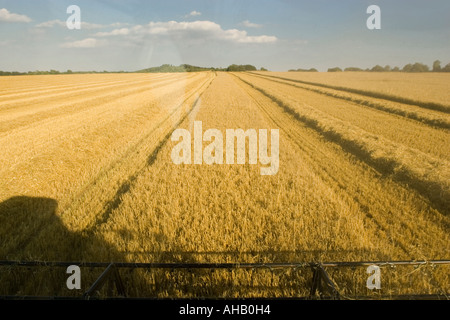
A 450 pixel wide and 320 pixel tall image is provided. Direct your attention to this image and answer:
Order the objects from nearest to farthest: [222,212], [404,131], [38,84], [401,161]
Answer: [222,212], [401,161], [404,131], [38,84]

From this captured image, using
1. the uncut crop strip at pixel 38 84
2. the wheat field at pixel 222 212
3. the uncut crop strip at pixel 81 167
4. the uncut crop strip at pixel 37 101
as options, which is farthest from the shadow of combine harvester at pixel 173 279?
the uncut crop strip at pixel 38 84

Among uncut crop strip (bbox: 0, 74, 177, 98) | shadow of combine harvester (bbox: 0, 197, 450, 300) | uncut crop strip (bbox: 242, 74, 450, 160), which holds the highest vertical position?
uncut crop strip (bbox: 0, 74, 177, 98)

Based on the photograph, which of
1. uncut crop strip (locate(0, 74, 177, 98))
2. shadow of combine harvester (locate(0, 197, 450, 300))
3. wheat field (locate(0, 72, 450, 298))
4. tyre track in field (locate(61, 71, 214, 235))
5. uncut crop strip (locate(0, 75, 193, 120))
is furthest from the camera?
uncut crop strip (locate(0, 74, 177, 98))

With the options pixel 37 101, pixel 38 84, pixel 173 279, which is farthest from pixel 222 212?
pixel 38 84

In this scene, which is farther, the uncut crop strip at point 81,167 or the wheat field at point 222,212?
the uncut crop strip at point 81,167

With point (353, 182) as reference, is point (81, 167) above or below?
above

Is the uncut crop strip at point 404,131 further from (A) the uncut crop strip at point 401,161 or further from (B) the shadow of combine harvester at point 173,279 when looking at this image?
(B) the shadow of combine harvester at point 173,279

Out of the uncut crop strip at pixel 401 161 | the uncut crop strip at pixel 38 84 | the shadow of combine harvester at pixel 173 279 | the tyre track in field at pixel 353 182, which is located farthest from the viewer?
the uncut crop strip at pixel 38 84

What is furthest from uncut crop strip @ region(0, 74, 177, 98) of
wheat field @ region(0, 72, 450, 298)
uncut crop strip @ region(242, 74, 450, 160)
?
uncut crop strip @ region(242, 74, 450, 160)

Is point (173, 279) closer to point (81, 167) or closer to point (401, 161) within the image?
point (81, 167)

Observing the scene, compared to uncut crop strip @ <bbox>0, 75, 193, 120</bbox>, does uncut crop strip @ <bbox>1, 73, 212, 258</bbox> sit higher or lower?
lower

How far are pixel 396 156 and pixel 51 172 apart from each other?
10.5 m

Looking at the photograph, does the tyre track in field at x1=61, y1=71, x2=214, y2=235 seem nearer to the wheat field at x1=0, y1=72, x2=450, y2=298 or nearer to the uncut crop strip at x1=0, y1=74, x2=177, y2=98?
the wheat field at x1=0, y1=72, x2=450, y2=298

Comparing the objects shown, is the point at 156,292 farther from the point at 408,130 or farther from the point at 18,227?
the point at 408,130
